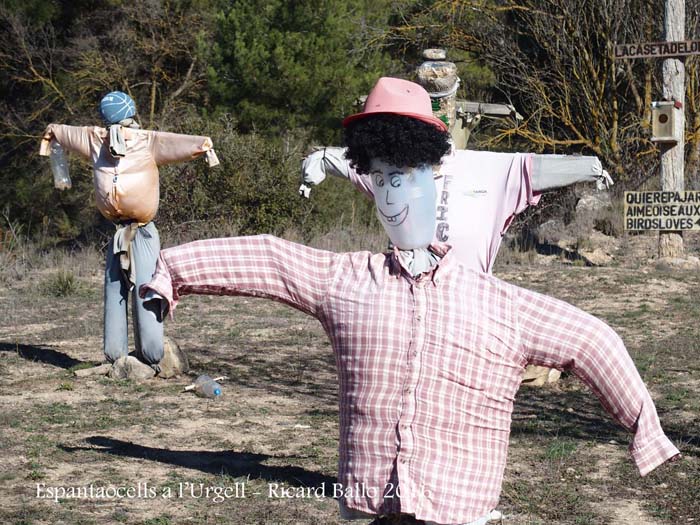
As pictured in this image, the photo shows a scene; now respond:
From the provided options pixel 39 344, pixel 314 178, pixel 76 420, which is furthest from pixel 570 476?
pixel 39 344

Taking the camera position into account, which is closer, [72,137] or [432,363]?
[432,363]

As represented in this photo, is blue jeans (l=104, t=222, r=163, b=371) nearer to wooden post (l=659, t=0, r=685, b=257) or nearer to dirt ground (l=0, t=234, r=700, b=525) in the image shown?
dirt ground (l=0, t=234, r=700, b=525)

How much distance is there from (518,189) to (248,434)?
2.33 meters

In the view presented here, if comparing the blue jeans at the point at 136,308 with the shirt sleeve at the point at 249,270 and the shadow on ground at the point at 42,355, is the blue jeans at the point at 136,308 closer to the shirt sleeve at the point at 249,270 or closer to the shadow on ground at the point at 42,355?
the shadow on ground at the point at 42,355

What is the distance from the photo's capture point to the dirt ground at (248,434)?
543cm

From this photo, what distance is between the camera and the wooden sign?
510 inches

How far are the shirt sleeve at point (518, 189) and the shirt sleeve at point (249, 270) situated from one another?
230cm

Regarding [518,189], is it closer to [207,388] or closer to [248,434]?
[248,434]

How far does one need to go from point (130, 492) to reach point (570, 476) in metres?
2.11

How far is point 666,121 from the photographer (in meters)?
13.4

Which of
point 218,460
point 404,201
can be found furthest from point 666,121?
point 404,201

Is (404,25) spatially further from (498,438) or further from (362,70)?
A: (498,438)

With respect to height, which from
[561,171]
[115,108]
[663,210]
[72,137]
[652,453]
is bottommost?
[652,453]

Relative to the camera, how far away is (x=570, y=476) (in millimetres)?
5891
